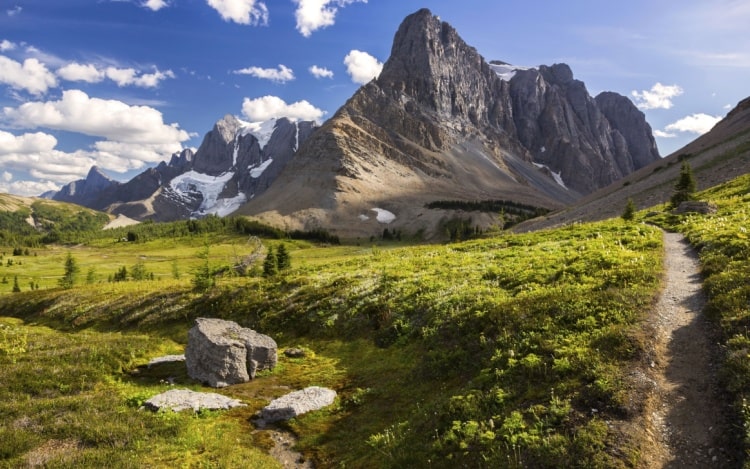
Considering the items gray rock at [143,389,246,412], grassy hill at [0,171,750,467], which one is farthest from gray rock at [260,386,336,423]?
gray rock at [143,389,246,412]

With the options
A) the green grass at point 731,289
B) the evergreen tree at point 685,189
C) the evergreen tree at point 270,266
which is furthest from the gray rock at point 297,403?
the evergreen tree at point 685,189

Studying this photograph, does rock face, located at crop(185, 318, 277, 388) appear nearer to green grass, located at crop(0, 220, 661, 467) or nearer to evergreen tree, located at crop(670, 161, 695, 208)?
green grass, located at crop(0, 220, 661, 467)

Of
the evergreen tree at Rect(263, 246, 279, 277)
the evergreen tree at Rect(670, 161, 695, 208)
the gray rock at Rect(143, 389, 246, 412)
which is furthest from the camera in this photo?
the evergreen tree at Rect(263, 246, 279, 277)

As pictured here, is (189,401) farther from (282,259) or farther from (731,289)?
(282,259)

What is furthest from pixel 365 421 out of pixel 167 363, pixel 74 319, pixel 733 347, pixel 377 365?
pixel 74 319

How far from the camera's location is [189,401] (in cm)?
1725

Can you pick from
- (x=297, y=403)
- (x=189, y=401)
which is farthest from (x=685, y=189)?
(x=189, y=401)

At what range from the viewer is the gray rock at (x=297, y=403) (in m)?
16.8

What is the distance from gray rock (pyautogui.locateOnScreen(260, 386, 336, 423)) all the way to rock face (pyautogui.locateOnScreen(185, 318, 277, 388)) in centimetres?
422

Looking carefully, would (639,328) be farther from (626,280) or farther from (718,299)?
(626,280)

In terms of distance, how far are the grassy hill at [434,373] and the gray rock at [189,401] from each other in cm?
70

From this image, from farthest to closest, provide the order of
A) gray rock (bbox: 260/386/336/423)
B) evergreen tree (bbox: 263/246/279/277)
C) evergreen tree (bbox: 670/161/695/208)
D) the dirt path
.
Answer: evergreen tree (bbox: 263/246/279/277) → evergreen tree (bbox: 670/161/695/208) → gray rock (bbox: 260/386/336/423) → the dirt path

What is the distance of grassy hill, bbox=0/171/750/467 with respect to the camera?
11812 millimetres

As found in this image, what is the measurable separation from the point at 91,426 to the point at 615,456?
16.7 metres
